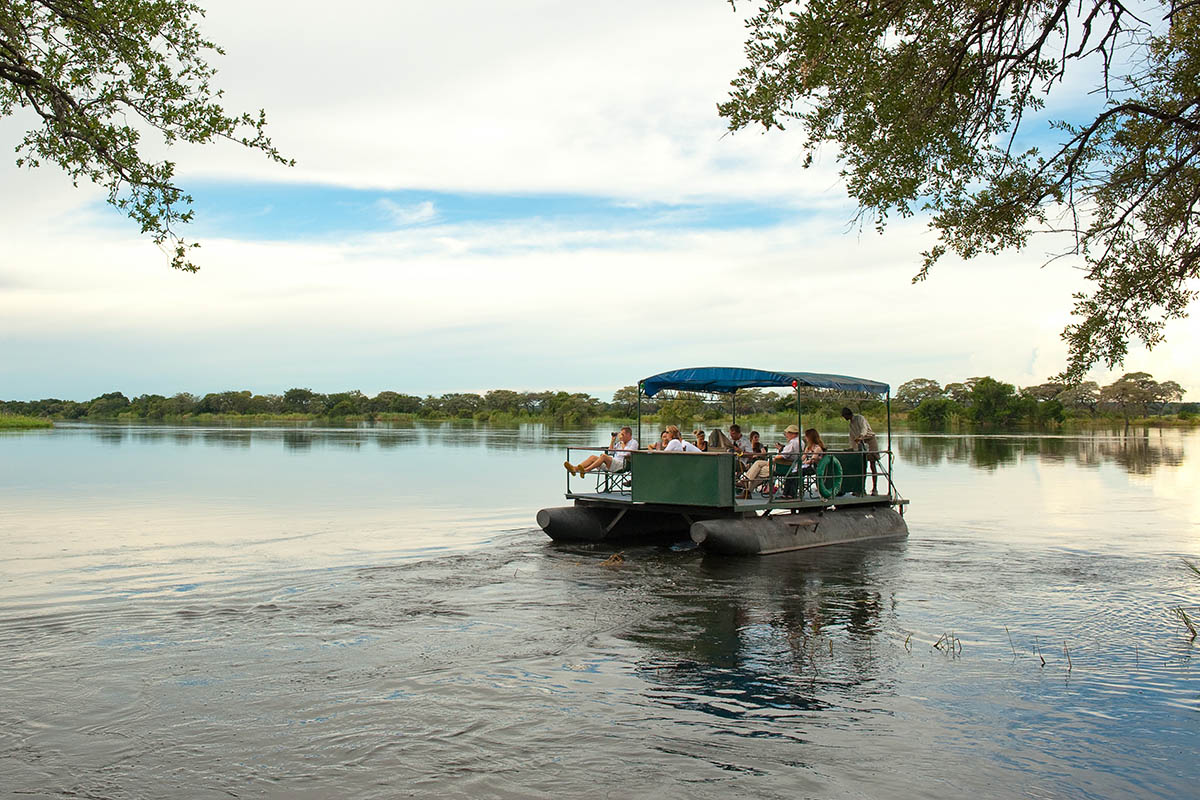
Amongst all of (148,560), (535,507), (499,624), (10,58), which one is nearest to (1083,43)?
(499,624)

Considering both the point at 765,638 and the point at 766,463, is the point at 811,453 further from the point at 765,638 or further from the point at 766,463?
the point at 765,638

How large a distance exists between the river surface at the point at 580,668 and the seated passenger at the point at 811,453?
209 cm

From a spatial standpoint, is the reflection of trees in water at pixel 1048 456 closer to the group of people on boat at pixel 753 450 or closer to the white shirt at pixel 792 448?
the group of people on boat at pixel 753 450

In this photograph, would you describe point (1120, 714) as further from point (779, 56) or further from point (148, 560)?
point (148, 560)

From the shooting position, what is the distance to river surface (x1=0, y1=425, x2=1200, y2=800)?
6.85 metres

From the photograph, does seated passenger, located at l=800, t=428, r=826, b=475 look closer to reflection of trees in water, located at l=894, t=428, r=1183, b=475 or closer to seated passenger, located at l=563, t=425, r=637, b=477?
seated passenger, located at l=563, t=425, r=637, b=477

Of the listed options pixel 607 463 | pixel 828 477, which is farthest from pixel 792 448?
pixel 607 463

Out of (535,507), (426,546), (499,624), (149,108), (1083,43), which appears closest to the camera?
(149,108)

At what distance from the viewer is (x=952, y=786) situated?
21.9 feet

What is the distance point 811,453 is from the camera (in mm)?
18578

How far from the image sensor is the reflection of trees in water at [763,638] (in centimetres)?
877

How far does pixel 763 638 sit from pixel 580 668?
2.45 meters

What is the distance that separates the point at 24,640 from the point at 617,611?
670 centimetres

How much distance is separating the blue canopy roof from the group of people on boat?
0.87 metres
